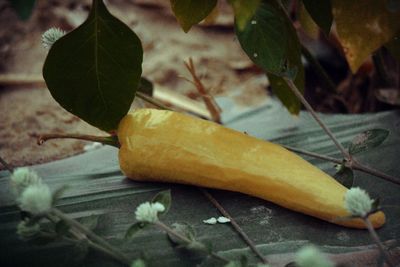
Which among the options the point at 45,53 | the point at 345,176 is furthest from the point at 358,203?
the point at 45,53

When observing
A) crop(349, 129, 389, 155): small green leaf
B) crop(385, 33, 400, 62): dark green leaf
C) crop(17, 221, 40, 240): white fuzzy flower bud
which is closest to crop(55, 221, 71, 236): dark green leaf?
crop(17, 221, 40, 240): white fuzzy flower bud

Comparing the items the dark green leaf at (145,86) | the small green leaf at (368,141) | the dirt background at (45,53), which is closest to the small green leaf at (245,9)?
the small green leaf at (368,141)

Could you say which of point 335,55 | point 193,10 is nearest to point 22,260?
point 193,10

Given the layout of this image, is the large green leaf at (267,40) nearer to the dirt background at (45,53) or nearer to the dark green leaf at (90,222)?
the dark green leaf at (90,222)

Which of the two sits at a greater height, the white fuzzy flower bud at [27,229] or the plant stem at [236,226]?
the white fuzzy flower bud at [27,229]

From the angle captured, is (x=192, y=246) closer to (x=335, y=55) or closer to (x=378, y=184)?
(x=378, y=184)

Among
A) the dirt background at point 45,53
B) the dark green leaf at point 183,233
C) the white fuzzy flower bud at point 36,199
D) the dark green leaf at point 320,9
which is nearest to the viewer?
the white fuzzy flower bud at point 36,199

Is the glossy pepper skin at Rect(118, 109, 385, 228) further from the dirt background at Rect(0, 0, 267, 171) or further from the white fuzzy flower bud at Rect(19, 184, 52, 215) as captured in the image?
the dirt background at Rect(0, 0, 267, 171)
